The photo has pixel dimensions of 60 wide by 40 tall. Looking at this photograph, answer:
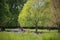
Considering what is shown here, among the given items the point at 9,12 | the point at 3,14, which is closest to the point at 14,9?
the point at 9,12

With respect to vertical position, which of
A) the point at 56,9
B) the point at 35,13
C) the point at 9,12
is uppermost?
the point at 56,9

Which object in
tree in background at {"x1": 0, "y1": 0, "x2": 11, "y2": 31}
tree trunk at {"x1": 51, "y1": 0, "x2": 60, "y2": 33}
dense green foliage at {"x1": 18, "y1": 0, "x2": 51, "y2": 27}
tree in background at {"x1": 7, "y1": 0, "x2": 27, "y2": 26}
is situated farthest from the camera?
tree in background at {"x1": 7, "y1": 0, "x2": 27, "y2": 26}

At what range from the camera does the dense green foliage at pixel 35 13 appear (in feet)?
57.8

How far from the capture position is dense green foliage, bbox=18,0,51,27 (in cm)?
1762

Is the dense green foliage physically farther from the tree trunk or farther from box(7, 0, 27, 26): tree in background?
box(7, 0, 27, 26): tree in background

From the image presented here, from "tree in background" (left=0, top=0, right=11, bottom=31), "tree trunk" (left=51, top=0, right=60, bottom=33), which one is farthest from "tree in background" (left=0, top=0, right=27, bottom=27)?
"tree trunk" (left=51, top=0, right=60, bottom=33)

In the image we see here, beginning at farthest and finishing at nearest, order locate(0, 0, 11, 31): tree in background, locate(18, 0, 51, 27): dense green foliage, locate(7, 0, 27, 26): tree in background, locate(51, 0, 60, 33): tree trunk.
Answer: locate(7, 0, 27, 26): tree in background, locate(18, 0, 51, 27): dense green foliage, locate(0, 0, 11, 31): tree in background, locate(51, 0, 60, 33): tree trunk

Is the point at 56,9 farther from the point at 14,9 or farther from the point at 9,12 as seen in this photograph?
the point at 14,9

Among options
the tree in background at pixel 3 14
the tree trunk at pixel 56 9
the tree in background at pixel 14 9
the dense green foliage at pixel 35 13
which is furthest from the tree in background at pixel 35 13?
the tree in background at pixel 14 9

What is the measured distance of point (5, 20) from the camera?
17750 millimetres

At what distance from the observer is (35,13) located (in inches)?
697

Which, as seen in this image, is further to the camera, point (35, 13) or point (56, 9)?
point (35, 13)

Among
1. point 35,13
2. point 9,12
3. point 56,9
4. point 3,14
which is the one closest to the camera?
point 56,9

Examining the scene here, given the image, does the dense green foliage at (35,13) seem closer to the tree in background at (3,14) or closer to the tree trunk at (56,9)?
the tree trunk at (56,9)
